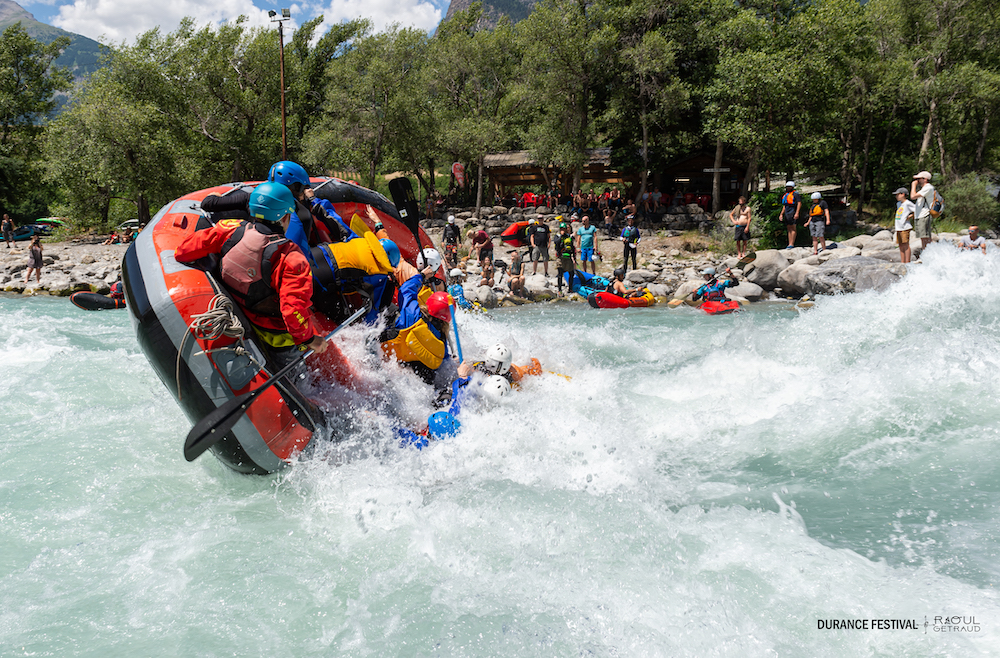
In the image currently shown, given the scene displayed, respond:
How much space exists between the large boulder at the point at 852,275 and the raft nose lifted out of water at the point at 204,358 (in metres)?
9.48

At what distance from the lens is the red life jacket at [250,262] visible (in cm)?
377

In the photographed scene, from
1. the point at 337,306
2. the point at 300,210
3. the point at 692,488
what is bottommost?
the point at 692,488

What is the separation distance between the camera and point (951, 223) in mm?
17062

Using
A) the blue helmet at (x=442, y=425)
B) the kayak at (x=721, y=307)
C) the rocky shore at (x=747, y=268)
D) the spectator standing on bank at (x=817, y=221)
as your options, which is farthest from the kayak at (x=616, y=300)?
the blue helmet at (x=442, y=425)

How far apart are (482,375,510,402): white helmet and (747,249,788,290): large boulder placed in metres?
9.96

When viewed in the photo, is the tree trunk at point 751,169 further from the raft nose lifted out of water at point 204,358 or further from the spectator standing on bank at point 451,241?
the raft nose lifted out of water at point 204,358

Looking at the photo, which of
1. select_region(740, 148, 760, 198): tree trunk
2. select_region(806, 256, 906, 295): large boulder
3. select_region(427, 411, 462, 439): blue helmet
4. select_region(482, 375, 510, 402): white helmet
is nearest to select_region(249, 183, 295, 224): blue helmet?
select_region(427, 411, 462, 439): blue helmet

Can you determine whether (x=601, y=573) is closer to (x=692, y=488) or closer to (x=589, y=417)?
(x=692, y=488)

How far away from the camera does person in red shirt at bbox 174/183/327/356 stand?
12.3 ft

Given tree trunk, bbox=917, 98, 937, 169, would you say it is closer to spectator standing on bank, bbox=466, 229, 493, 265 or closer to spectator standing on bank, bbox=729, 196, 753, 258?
spectator standing on bank, bbox=729, 196, 753, 258

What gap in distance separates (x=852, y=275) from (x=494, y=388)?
29.1ft

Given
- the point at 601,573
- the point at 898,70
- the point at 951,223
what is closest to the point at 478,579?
the point at 601,573

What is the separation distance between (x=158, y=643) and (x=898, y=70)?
2189 cm

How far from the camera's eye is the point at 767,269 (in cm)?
1309
